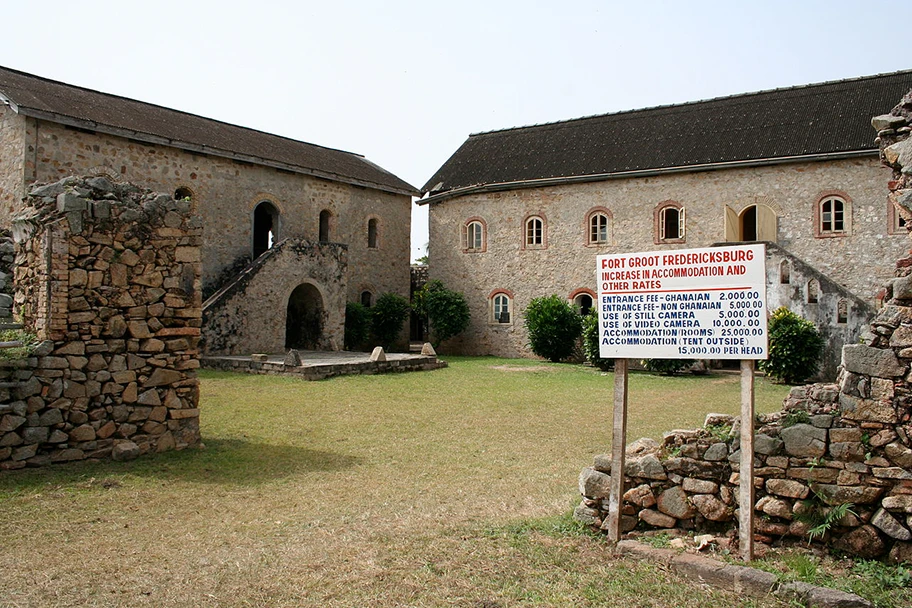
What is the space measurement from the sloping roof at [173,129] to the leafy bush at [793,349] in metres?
15.8

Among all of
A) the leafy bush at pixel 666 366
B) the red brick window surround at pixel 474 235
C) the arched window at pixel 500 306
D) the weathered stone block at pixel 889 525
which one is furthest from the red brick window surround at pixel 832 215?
the weathered stone block at pixel 889 525

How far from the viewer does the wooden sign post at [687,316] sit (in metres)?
5.05

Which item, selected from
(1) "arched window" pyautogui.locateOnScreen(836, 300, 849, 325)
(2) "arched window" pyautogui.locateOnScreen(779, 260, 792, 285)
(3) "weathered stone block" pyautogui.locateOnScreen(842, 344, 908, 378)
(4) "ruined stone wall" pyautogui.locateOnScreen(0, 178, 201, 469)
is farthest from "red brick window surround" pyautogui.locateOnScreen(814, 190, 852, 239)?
(4) "ruined stone wall" pyautogui.locateOnScreen(0, 178, 201, 469)

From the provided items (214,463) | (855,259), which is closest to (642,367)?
(855,259)

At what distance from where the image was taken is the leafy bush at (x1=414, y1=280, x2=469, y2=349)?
2575 cm

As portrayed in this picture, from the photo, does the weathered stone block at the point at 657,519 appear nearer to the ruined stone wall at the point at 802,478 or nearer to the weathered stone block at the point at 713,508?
the ruined stone wall at the point at 802,478

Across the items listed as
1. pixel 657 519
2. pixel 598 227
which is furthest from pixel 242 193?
pixel 657 519

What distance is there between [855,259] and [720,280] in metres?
17.4

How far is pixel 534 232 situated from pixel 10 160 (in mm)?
16121

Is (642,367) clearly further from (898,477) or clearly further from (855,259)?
(898,477)

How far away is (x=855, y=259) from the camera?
65.0 ft

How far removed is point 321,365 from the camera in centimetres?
1653

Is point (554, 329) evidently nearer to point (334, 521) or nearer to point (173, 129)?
point (173, 129)

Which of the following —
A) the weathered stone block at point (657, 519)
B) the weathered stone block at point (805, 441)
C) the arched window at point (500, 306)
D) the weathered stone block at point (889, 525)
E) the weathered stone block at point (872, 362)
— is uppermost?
the arched window at point (500, 306)
